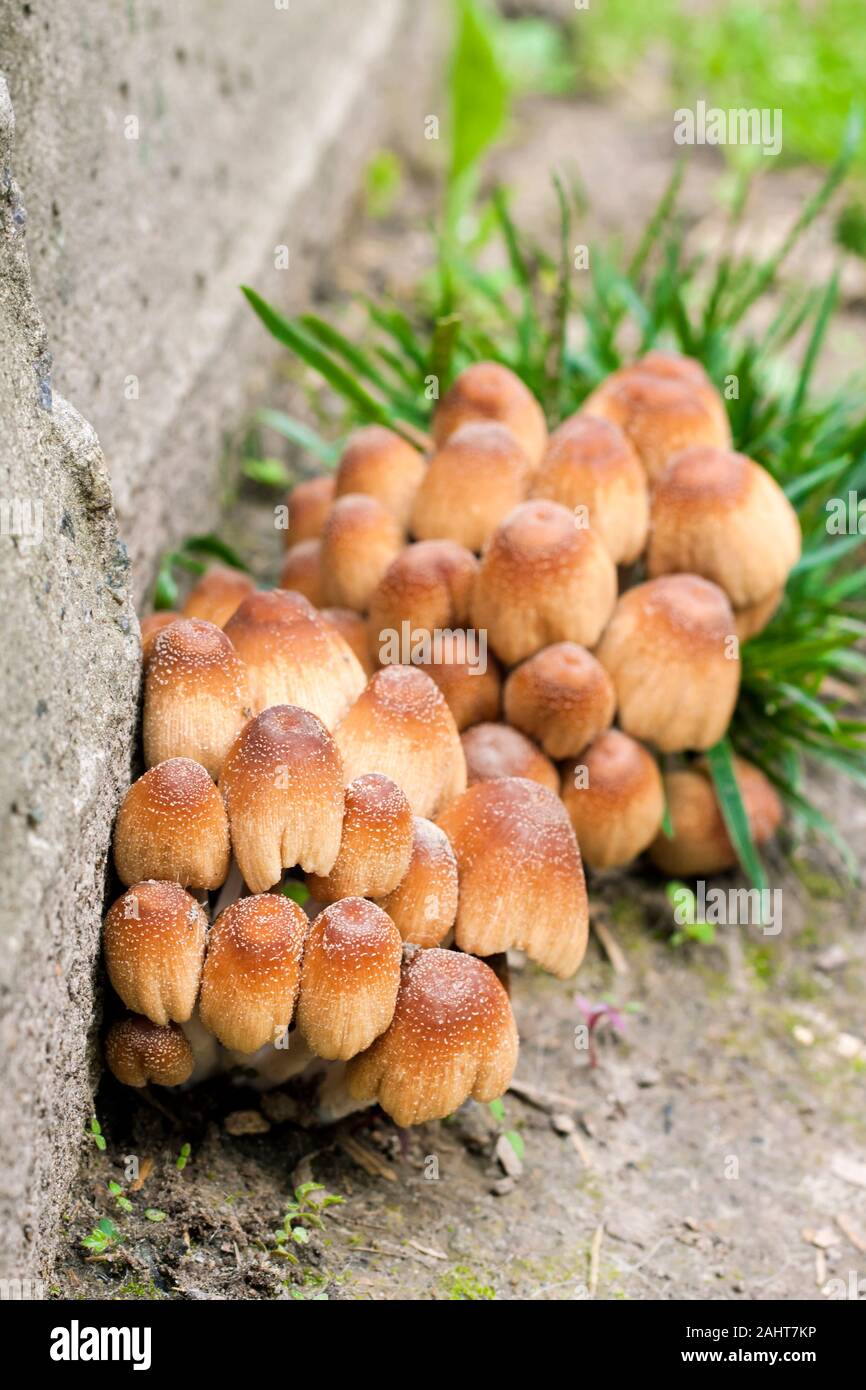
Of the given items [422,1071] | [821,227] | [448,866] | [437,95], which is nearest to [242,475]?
[448,866]

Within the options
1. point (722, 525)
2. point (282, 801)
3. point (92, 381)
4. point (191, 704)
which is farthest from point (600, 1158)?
point (92, 381)

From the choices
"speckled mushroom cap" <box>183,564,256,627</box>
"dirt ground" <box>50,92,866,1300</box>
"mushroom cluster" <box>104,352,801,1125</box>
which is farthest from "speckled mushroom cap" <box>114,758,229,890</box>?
"speckled mushroom cap" <box>183,564,256,627</box>

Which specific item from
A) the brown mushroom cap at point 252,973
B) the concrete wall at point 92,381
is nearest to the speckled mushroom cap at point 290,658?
the concrete wall at point 92,381

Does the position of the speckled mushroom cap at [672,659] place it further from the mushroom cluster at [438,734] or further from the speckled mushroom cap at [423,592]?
the speckled mushroom cap at [423,592]

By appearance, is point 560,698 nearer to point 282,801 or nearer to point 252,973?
point 282,801

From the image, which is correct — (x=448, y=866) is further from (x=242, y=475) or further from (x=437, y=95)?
(x=437, y=95)
